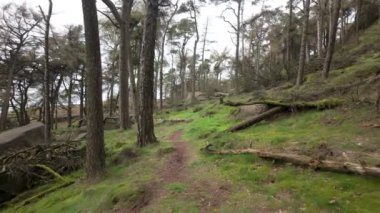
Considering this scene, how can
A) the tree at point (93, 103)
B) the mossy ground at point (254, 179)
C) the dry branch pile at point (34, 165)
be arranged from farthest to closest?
the dry branch pile at point (34, 165) < the tree at point (93, 103) < the mossy ground at point (254, 179)

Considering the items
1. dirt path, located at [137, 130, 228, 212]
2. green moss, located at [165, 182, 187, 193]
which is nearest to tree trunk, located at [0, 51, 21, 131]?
dirt path, located at [137, 130, 228, 212]

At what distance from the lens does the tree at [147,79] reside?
11508mm

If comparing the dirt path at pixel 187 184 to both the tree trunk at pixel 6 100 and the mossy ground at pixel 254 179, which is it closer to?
the mossy ground at pixel 254 179

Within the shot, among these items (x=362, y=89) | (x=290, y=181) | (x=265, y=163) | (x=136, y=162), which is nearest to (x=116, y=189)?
(x=136, y=162)

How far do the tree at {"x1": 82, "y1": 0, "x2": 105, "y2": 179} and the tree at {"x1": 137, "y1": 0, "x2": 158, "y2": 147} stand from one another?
177 cm

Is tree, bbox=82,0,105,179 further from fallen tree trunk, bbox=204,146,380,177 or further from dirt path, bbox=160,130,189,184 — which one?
fallen tree trunk, bbox=204,146,380,177

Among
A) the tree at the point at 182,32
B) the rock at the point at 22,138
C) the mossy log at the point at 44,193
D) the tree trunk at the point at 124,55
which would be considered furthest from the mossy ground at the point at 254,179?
the tree at the point at 182,32

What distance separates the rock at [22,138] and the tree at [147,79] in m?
5.97

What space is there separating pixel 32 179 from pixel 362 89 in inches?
444

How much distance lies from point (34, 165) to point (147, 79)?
4.82 metres

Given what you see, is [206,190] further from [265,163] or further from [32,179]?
[32,179]

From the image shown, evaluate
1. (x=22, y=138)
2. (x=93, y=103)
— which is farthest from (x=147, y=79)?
(x=22, y=138)

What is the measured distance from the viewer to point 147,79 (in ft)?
37.8

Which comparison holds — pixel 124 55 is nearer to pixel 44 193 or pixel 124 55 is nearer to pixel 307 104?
pixel 44 193
